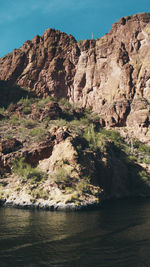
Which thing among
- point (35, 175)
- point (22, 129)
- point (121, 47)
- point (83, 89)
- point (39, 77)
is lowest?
point (35, 175)

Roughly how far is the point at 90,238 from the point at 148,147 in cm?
5537

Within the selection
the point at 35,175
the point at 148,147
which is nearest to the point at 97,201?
the point at 35,175

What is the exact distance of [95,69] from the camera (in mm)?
90875

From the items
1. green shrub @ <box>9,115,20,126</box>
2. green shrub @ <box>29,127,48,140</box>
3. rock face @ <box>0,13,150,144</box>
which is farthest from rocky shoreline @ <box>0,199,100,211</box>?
rock face @ <box>0,13,150,144</box>

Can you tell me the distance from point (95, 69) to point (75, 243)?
276ft

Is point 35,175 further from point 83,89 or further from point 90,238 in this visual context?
point 83,89

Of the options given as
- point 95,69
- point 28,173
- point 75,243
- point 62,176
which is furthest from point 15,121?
point 75,243

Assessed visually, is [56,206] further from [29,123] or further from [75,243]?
[29,123]

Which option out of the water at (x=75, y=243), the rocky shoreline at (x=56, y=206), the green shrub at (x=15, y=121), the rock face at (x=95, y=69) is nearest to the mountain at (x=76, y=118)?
the rocky shoreline at (x=56, y=206)

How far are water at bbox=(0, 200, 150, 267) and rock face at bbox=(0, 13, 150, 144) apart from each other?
58.5 meters

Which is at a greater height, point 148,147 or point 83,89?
point 83,89

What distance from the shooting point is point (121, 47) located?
287 feet

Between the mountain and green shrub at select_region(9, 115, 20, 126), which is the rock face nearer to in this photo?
the mountain

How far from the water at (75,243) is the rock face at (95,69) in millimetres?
58498
